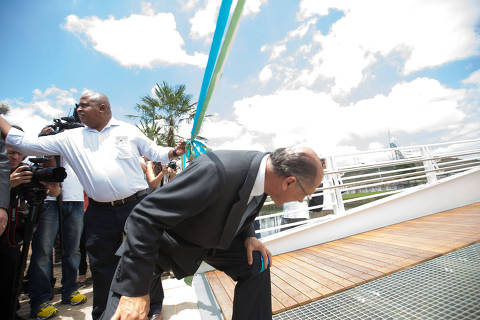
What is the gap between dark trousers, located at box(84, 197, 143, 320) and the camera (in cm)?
171

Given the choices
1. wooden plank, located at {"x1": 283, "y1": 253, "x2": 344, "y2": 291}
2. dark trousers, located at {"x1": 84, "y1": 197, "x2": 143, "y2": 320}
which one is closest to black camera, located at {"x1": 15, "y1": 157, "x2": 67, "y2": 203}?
dark trousers, located at {"x1": 84, "y1": 197, "x2": 143, "y2": 320}

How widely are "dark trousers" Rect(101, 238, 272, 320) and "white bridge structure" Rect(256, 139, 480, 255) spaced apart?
181cm

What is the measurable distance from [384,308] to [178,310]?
70.1 inches

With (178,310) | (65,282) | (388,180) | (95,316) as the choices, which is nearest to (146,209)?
(95,316)

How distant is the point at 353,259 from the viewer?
2.79 metres

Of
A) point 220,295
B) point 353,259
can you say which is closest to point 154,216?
point 220,295

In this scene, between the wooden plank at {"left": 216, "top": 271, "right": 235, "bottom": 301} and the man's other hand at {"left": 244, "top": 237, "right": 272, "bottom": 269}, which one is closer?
the man's other hand at {"left": 244, "top": 237, "right": 272, "bottom": 269}

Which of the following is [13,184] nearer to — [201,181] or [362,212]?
[201,181]

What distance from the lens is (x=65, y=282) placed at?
7.79ft

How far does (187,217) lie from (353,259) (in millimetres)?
2654

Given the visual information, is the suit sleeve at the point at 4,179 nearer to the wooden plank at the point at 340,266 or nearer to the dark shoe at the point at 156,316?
the dark shoe at the point at 156,316

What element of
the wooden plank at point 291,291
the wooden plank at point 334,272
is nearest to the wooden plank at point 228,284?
the wooden plank at point 291,291

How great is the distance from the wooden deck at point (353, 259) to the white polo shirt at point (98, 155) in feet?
4.65

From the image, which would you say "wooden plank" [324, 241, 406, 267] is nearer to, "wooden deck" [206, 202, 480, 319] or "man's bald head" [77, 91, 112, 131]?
"wooden deck" [206, 202, 480, 319]
